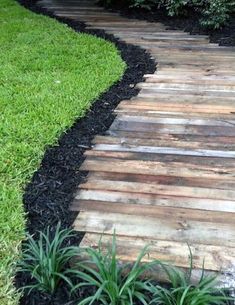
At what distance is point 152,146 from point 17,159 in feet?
2.95

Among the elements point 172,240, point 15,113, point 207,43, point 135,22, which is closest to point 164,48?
point 207,43

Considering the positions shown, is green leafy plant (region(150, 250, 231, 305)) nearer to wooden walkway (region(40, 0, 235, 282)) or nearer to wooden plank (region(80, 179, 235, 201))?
wooden walkway (region(40, 0, 235, 282))

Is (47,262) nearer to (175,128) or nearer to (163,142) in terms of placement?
(163,142)

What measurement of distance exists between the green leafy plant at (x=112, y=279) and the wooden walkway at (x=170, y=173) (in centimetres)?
11

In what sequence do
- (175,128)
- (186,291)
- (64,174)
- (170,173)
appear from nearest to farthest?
1. (186,291)
2. (170,173)
3. (64,174)
4. (175,128)

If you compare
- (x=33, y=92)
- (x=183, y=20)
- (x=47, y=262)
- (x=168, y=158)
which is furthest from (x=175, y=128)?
(x=183, y=20)

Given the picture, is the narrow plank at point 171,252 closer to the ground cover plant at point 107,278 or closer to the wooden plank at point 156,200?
the ground cover plant at point 107,278

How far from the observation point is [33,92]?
13.7ft

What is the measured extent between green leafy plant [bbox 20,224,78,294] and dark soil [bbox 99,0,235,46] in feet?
13.9

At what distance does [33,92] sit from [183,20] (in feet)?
11.1

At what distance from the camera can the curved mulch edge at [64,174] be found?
95.5 inches

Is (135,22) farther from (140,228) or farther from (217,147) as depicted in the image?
(140,228)

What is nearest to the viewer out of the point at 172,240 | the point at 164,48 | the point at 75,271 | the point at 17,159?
the point at 75,271

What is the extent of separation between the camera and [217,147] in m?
3.17
